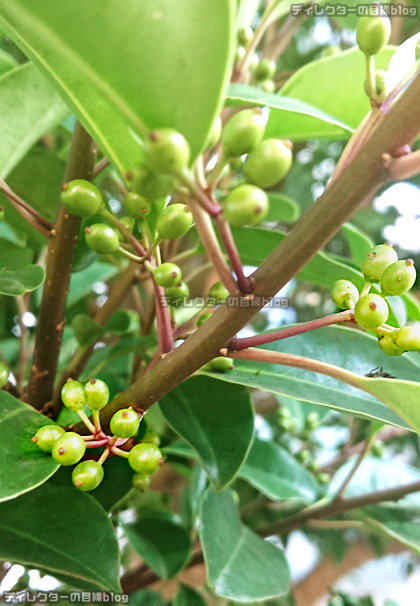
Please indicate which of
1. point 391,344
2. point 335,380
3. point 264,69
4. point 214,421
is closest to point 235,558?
point 214,421

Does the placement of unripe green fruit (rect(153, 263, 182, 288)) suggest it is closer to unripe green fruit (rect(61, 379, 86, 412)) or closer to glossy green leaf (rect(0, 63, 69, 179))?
unripe green fruit (rect(61, 379, 86, 412))

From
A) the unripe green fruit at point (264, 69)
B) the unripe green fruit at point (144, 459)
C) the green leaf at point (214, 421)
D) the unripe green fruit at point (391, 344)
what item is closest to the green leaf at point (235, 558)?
the green leaf at point (214, 421)

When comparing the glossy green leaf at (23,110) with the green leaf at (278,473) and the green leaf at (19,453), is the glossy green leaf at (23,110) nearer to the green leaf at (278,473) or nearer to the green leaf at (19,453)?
the green leaf at (19,453)

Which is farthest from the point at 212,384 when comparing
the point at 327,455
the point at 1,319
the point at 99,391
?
the point at 327,455

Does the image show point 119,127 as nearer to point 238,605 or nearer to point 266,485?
point 266,485

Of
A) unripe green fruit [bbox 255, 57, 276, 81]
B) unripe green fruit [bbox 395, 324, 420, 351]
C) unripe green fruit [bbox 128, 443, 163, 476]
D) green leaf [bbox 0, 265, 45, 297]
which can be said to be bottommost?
unripe green fruit [bbox 128, 443, 163, 476]

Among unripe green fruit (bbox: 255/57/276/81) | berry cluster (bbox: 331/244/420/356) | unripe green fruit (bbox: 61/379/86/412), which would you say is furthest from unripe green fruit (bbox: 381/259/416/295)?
unripe green fruit (bbox: 255/57/276/81)
